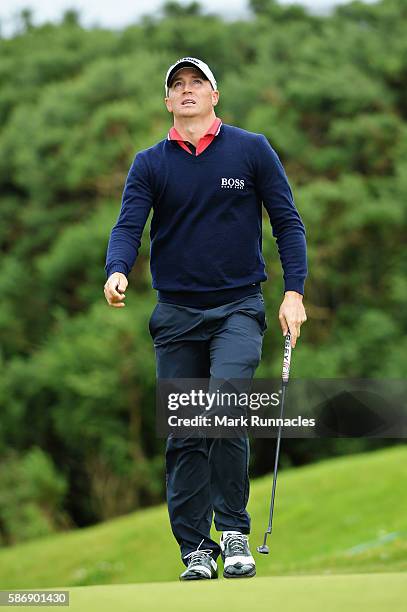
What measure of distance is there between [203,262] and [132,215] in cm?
39

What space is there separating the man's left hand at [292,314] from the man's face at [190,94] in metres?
0.92

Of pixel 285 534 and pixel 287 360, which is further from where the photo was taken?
pixel 285 534

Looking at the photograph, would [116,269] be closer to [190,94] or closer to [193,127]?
[193,127]

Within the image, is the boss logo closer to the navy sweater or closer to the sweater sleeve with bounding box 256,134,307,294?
the navy sweater

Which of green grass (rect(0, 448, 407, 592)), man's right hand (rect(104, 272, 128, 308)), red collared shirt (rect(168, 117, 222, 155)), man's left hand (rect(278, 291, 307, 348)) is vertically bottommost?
green grass (rect(0, 448, 407, 592))

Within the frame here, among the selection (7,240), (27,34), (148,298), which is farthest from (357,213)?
(27,34)

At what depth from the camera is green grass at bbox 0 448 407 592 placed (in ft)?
53.9

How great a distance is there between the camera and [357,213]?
34594mm

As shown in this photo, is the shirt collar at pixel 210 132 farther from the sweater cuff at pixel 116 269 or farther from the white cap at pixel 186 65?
the sweater cuff at pixel 116 269

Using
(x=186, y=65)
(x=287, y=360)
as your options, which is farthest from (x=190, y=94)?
(x=287, y=360)

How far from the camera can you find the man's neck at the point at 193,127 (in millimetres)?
5105

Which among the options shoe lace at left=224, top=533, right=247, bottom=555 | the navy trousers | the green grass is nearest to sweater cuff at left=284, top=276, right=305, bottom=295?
the navy trousers

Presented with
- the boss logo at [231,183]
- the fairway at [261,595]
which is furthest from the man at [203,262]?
the fairway at [261,595]

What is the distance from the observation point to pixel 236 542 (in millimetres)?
4969
